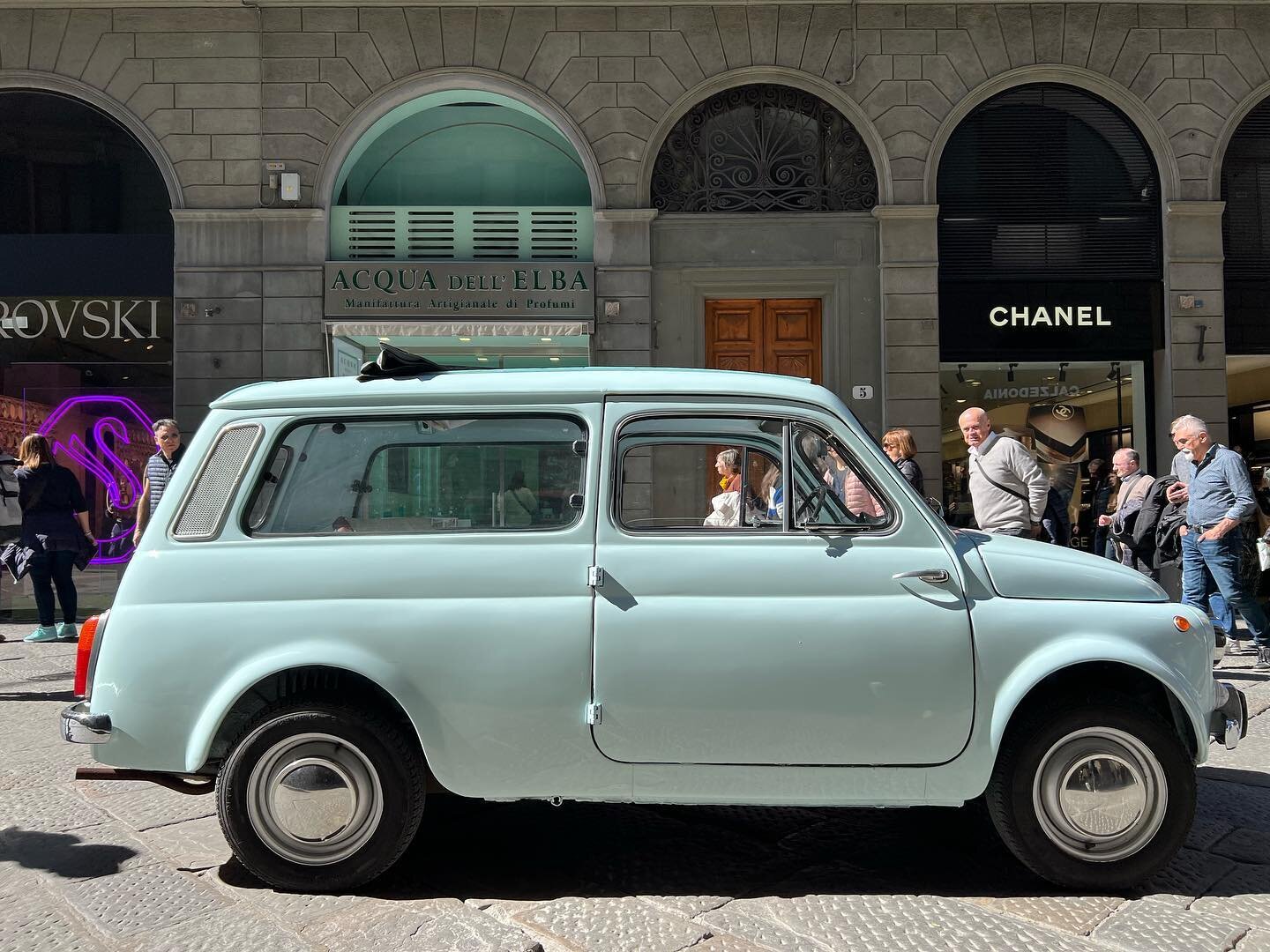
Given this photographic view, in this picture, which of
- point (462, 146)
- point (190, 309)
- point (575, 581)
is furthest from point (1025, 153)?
point (575, 581)

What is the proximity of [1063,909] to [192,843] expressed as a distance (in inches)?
131

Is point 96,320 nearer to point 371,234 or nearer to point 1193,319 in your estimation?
point 371,234

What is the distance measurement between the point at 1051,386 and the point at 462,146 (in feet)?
25.1

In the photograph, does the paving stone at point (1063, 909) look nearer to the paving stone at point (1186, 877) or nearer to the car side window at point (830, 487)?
the paving stone at point (1186, 877)

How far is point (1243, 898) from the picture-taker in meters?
3.59

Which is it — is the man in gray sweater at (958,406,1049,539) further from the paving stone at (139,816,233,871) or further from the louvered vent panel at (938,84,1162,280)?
the louvered vent panel at (938,84,1162,280)

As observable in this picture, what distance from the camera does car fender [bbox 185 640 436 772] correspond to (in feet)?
11.7

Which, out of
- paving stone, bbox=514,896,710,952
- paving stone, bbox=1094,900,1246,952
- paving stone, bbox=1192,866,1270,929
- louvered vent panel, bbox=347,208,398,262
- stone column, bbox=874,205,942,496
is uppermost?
louvered vent panel, bbox=347,208,398,262

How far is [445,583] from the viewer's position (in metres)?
3.67

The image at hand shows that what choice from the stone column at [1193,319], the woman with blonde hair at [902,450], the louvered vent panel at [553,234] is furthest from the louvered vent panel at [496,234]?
the stone column at [1193,319]

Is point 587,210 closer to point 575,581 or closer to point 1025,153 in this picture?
point 1025,153

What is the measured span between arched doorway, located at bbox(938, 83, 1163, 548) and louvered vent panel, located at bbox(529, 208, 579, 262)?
14.2ft

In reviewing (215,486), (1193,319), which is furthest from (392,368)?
(1193,319)

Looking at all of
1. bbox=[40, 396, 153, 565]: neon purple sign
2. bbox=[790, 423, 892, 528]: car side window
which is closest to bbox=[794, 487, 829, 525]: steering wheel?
bbox=[790, 423, 892, 528]: car side window
